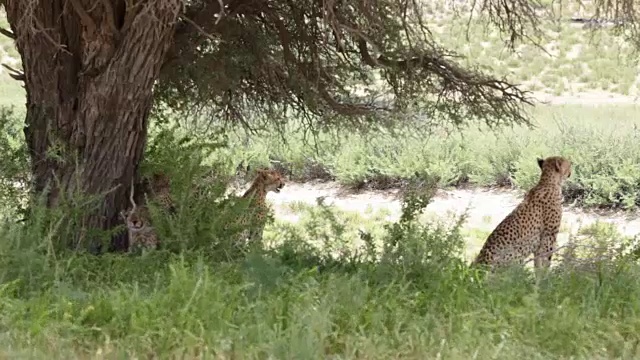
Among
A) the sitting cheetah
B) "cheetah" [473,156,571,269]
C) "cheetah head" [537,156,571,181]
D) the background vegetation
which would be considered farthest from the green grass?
"cheetah head" [537,156,571,181]

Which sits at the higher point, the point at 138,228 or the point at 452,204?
the point at 138,228

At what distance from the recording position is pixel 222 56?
7.74m

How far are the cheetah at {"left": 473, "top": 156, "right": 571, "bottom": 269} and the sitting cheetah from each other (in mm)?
1561

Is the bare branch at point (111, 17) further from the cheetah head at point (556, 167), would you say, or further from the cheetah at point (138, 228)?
the cheetah head at point (556, 167)

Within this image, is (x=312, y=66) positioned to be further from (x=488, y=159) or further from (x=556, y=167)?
(x=488, y=159)

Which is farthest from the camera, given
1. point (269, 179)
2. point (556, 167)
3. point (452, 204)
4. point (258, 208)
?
point (452, 204)

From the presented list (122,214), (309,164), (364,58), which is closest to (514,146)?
(309,164)

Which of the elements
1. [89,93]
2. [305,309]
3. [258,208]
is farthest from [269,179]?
[305,309]

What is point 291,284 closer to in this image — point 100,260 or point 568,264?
point 100,260

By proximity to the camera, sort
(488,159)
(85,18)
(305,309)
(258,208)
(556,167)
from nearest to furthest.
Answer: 1. (305,309)
2. (85,18)
3. (258,208)
4. (556,167)
5. (488,159)

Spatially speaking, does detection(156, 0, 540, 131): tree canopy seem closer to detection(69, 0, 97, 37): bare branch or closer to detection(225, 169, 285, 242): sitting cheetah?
detection(225, 169, 285, 242): sitting cheetah

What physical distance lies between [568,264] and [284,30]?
3389 mm

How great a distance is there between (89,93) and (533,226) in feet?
11.3

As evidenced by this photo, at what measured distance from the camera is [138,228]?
20.3 ft
